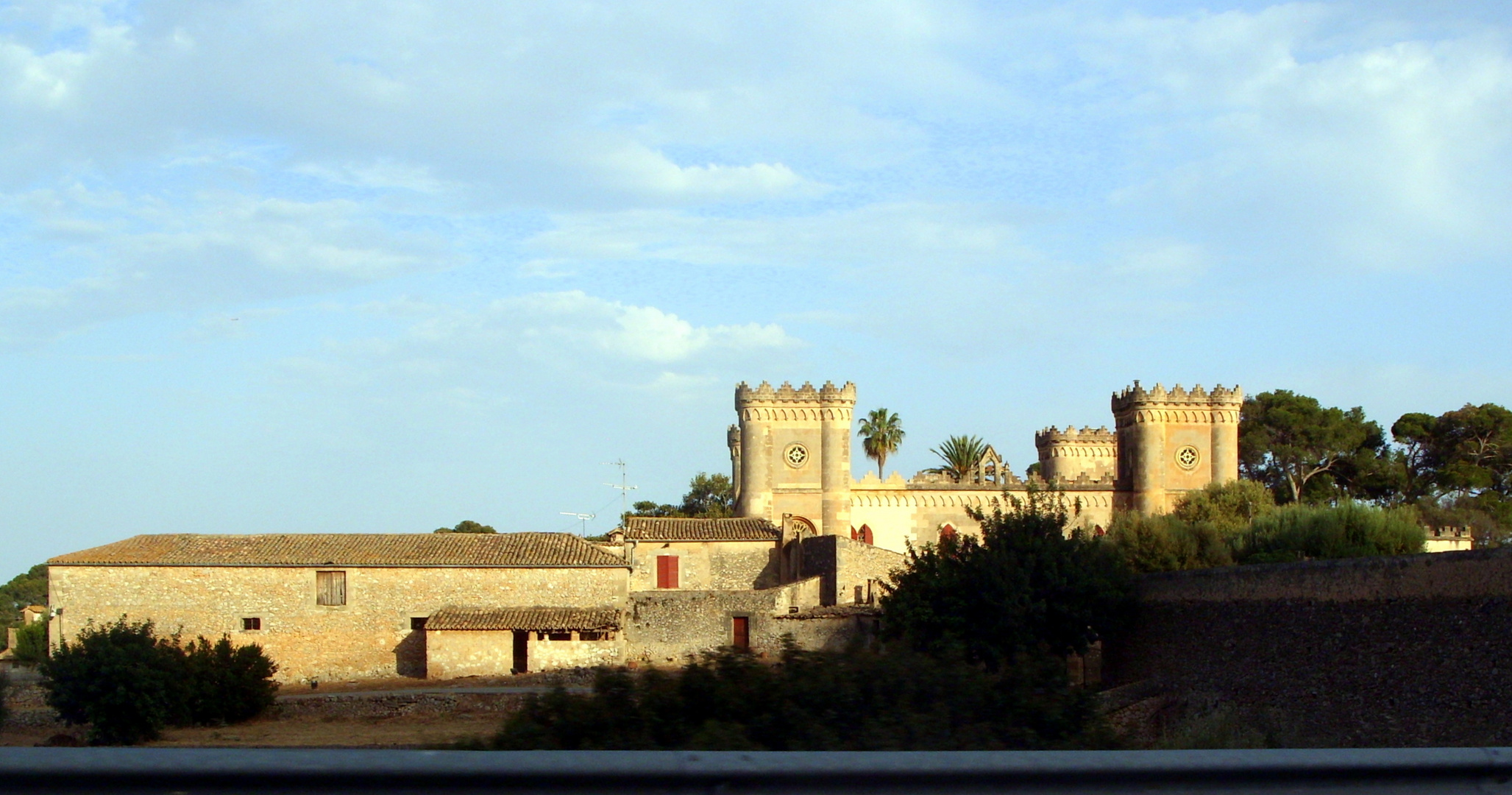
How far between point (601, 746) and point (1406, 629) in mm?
15719

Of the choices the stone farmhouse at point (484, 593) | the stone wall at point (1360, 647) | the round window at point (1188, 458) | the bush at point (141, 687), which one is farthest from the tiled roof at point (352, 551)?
the round window at point (1188, 458)

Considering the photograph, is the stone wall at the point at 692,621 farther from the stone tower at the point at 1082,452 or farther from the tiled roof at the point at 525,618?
the stone tower at the point at 1082,452

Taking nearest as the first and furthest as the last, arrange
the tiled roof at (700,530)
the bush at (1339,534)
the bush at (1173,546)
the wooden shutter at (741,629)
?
the bush at (1339,534)
the wooden shutter at (741,629)
the bush at (1173,546)
the tiled roof at (700,530)

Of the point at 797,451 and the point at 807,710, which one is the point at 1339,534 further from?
the point at 807,710

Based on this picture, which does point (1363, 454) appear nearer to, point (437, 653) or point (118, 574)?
point (437, 653)

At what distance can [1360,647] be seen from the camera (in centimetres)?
2011

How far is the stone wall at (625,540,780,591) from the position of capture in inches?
1847

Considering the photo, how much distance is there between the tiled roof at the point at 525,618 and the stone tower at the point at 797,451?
626 inches

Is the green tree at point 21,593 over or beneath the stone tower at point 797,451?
beneath

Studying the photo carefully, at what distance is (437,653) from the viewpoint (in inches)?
1516

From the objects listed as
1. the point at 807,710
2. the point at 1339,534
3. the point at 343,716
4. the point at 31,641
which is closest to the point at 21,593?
the point at 31,641

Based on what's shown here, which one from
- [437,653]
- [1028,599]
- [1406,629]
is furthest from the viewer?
[437,653]

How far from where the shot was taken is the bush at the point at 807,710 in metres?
7.34

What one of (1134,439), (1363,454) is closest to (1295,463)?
(1363,454)
